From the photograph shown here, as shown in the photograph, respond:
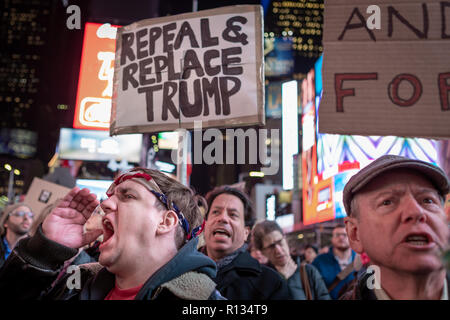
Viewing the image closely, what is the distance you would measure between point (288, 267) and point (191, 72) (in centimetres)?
256

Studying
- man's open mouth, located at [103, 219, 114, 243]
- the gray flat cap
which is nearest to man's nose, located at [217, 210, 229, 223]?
man's open mouth, located at [103, 219, 114, 243]

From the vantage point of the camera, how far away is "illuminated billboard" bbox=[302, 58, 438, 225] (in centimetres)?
1388

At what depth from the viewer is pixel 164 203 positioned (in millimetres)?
2291

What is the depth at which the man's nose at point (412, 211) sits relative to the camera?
1603mm

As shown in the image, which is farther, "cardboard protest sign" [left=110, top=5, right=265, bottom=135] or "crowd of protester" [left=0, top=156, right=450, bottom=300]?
"cardboard protest sign" [left=110, top=5, right=265, bottom=135]

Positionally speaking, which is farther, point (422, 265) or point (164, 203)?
point (164, 203)

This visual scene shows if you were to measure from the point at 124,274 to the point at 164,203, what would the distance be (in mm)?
453

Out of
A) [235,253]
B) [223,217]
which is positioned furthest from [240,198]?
[235,253]

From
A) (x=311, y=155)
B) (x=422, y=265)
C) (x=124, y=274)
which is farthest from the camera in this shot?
(x=311, y=155)

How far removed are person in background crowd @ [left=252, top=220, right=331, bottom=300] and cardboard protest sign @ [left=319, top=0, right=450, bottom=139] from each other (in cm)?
227

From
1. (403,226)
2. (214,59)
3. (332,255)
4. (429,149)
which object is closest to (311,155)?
(429,149)

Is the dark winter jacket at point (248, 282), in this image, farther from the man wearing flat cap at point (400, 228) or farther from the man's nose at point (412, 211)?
the man's nose at point (412, 211)

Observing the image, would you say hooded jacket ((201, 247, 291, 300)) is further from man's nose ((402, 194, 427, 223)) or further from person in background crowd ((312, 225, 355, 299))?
person in background crowd ((312, 225, 355, 299))
